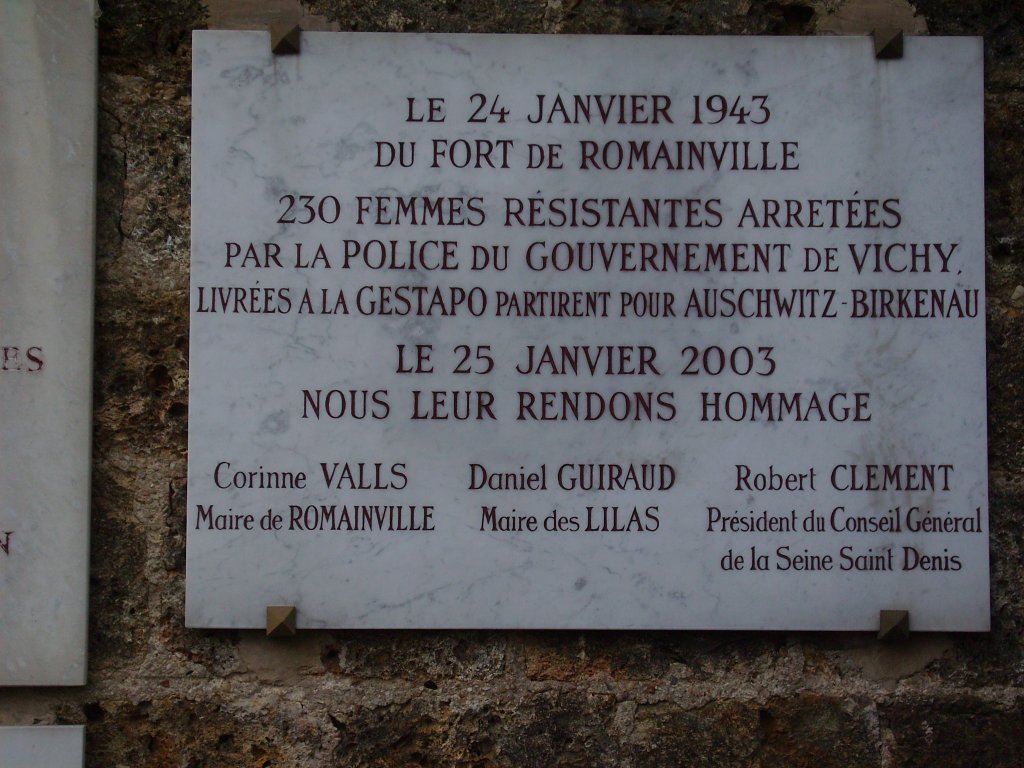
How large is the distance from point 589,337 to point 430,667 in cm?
97

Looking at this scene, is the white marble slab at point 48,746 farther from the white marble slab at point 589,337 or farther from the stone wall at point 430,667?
the white marble slab at point 589,337

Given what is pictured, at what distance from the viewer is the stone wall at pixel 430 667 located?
2.69 m

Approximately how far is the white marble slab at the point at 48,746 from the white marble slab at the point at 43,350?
4.8 inches

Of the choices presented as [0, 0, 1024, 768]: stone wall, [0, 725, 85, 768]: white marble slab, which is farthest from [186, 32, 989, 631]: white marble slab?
[0, 725, 85, 768]: white marble slab

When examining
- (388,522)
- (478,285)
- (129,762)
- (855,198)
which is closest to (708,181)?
(855,198)

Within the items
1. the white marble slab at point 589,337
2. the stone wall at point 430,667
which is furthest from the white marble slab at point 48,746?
the white marble slab at point 589,337

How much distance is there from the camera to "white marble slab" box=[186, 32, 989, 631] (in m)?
2.68

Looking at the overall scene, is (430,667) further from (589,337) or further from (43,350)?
(43,350)

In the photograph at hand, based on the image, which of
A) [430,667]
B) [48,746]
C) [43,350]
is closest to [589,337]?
[430,667]

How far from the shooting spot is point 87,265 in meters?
2.72

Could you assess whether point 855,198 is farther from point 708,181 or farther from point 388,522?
point 388,522

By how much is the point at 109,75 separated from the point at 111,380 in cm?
83

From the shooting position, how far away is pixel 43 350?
8.87ft

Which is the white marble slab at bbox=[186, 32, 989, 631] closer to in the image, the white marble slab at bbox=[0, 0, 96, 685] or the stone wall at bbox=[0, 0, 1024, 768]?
the stone wall at bbox=[0, 0, 1024, 768]
